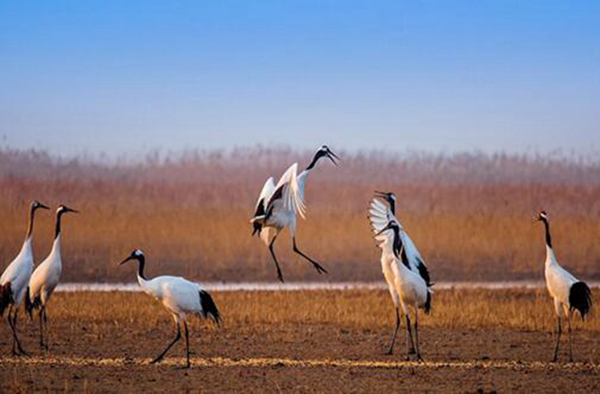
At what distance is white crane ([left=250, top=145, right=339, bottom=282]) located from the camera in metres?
12.3

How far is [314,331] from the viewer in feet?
44.7

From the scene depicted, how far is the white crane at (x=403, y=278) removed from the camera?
11266mm

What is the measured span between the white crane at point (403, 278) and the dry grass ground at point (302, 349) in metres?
0.56

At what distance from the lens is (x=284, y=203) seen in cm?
1280

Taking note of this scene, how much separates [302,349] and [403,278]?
1564mm

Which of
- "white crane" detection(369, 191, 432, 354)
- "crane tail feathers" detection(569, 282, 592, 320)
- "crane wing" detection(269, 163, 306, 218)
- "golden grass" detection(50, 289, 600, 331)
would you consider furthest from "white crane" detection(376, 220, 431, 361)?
"golden grass" detection(50, 289, 600, 331)

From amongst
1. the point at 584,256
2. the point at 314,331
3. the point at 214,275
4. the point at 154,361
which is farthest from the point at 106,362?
the point at 584,256

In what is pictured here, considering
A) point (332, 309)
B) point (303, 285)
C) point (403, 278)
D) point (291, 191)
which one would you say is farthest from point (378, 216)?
point (303, 285)

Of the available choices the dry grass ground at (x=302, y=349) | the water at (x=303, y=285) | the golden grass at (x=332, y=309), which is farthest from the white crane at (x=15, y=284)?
the water at (x=303, y=285)

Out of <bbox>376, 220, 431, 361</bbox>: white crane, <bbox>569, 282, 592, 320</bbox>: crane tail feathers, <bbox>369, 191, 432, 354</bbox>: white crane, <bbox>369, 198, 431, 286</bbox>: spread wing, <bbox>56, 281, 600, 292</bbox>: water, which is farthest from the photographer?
<bbox>56, 281, 600, 292</bbox>: water

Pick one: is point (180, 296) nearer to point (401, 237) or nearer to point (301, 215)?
point (301, 215)

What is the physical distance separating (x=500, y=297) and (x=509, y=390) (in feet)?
31.8

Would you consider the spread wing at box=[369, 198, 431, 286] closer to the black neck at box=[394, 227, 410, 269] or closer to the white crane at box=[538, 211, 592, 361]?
the black neck at box=[394, 227, 410, 269]

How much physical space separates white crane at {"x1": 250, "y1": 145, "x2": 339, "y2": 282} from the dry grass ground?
4.05 ft
